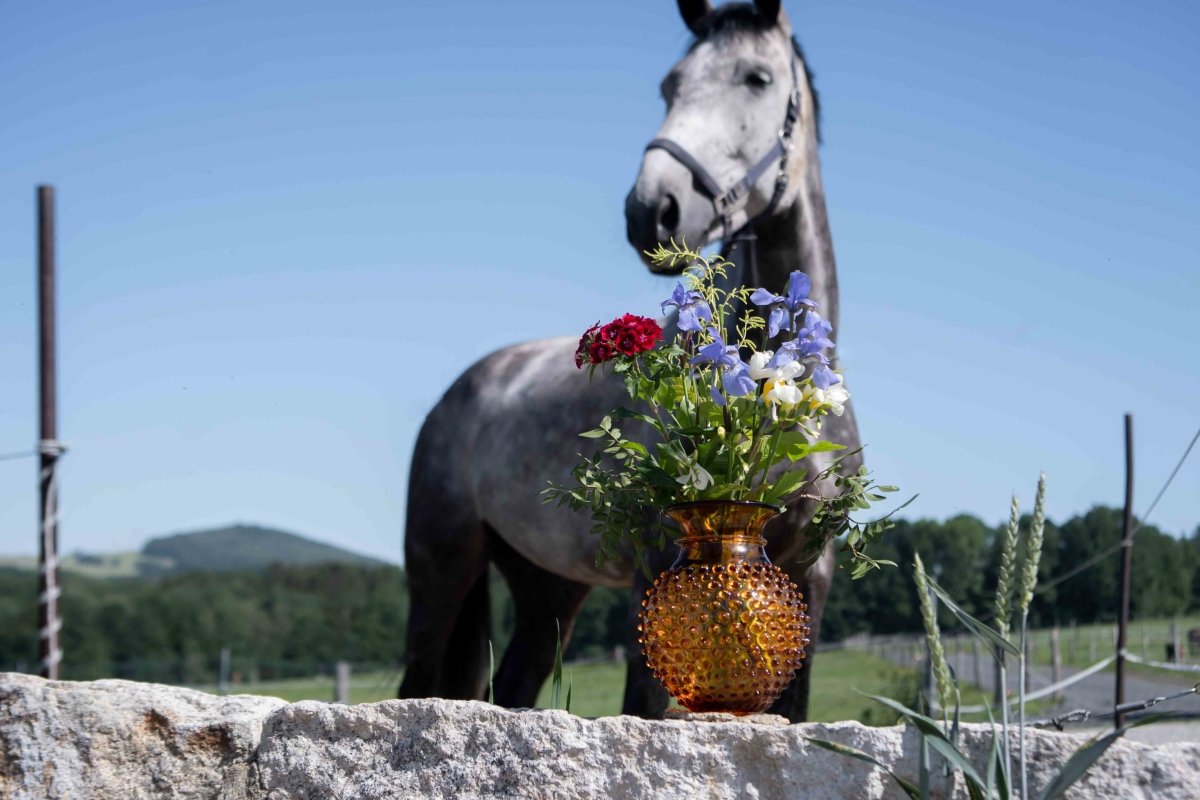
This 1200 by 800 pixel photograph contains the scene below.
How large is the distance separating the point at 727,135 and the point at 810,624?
58.4 inches

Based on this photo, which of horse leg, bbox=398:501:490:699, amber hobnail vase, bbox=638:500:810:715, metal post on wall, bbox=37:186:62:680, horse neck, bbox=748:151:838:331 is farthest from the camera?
metal post on wall, bbox=37:186:62:680

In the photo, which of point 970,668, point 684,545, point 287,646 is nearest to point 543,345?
point 684,545

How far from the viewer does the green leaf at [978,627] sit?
185 centimetres

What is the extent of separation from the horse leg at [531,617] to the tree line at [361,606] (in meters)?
0.22

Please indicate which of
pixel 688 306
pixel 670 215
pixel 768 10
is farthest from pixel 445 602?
pixel 688 306

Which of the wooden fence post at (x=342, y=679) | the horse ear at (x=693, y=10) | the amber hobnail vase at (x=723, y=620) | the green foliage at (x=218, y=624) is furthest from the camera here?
the green foliage at (x=218, y=624)

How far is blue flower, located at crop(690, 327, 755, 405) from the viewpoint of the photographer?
221cm

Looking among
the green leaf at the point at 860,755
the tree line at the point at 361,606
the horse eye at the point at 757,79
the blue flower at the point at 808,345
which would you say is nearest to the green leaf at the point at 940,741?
the green leaf at the point at 860,755

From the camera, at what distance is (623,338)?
2.39 metres

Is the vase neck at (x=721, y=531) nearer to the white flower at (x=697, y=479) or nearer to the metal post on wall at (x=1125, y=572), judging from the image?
the white flower at (x=697, y=479)

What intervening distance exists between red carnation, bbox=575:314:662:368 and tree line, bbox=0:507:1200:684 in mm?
3318

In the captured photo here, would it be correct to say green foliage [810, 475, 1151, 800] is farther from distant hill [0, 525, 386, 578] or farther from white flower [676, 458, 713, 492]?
distant hill [0, 525, 386, 578]

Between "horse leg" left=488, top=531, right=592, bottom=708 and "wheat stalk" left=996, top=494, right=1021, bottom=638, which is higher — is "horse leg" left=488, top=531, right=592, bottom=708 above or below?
below

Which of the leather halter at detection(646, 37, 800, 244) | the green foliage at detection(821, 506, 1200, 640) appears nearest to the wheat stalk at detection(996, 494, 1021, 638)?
the leather halter at detection(646, 37, 800, 244)
